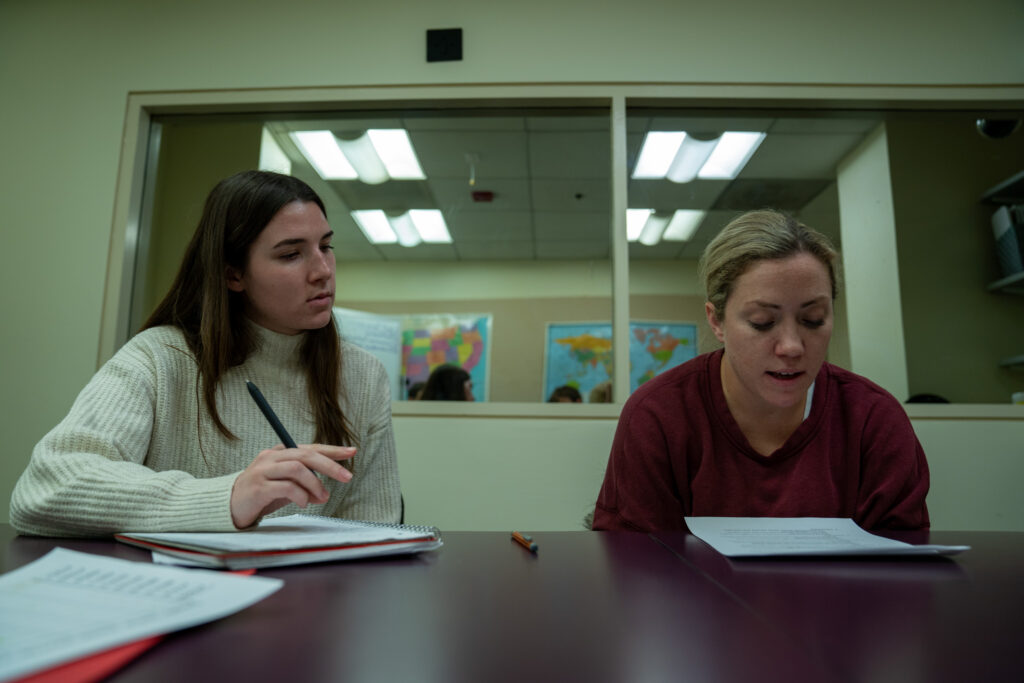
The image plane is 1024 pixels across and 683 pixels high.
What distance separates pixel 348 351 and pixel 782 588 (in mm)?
1009

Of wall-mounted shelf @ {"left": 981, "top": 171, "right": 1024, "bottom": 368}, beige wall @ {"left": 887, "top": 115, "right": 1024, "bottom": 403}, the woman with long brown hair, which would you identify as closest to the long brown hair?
the woman with long brown hair

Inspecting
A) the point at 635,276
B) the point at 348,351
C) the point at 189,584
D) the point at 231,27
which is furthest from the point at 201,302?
the point at 231,27

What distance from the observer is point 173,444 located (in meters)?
1.06

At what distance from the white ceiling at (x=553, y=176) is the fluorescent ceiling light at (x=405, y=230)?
0.03 meters

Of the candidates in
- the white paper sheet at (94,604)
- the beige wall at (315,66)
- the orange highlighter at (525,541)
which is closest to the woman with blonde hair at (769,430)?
the orange highlighter at (525,541)

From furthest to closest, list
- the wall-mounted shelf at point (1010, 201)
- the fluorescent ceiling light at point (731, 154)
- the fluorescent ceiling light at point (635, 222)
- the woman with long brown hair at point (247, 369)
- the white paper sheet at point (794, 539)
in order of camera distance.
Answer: the fluorescent ceiling light at point (731, 154)
the fluorescent ceiling light at point (635, 222)
the wall-mounted shelf at point (1010, 201)
the woman with long brown hair at point (247, 369)
the white paper sheet at point (794, 539)

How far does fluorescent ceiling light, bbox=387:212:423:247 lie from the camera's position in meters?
2.55

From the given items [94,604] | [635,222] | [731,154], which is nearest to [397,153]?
[635,222]

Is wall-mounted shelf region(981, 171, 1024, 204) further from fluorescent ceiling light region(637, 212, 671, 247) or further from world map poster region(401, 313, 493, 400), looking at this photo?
world map poster region(401, 313, 493, 400)

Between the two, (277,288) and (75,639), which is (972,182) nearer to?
(277,288)

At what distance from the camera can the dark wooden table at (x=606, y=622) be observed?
14.4 inches

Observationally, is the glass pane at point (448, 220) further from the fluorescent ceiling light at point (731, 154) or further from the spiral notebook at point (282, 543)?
the spiral notebook at point (282, 543)

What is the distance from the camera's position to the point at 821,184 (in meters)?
2.53

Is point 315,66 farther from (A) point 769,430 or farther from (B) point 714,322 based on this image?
(A) point 769,430
